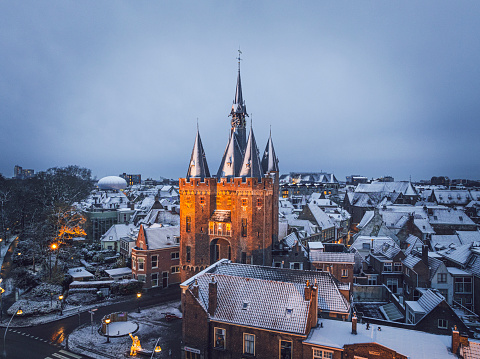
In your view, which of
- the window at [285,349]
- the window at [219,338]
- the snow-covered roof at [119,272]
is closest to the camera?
the window at [285,349]

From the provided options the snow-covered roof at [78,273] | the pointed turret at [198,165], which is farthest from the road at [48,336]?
the pointed turret at [198,165]

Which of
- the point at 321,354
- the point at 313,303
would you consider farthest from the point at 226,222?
the point at 321,354

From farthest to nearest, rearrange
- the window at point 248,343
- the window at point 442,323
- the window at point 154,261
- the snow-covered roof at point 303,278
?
1. the window at point 154,261
2. the window at point 442,323
3. the snow-covered roof at point 303,278
4. the window at point 248,343

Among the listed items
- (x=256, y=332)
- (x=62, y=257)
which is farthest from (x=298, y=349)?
(x=62, y=257)

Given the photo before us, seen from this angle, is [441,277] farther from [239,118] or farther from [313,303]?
[239,118]

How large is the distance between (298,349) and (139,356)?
14899 mm

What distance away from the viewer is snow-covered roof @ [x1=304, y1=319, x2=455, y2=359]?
66.8ft

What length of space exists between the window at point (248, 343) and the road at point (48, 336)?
607 inches

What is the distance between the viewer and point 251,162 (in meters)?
41.7

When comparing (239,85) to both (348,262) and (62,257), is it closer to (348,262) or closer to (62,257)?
(348,262)

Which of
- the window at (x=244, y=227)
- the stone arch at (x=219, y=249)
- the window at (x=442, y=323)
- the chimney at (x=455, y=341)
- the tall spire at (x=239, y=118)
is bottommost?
the window at (x=442, y=323)

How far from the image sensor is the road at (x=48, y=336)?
28.0 m

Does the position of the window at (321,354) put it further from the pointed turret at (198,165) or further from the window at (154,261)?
Answer: the window at (154,261)

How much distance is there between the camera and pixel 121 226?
6738cm
